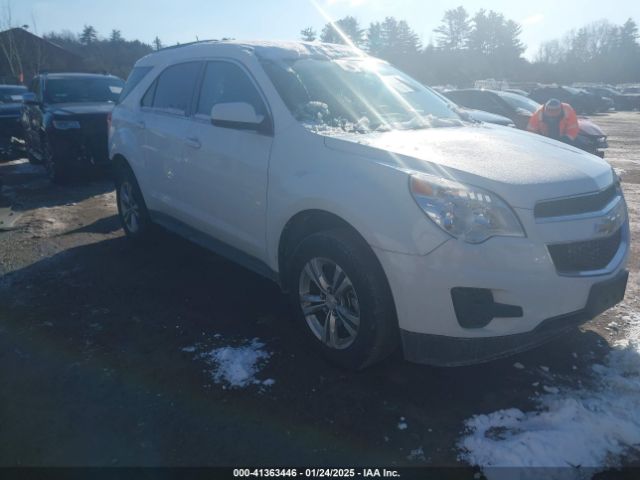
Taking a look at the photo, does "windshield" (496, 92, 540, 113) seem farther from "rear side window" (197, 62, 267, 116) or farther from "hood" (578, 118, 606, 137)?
"rear side window" (197, 62, 267, 116)

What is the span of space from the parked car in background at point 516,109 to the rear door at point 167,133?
8.67 metres

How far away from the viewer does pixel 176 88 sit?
4.73 meters

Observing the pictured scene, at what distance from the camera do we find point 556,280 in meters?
2.66

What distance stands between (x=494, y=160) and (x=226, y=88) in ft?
7.13

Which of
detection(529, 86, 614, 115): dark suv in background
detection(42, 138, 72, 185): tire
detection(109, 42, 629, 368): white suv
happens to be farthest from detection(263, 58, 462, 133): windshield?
detection(529, 86, 614, 115): dark suv in background

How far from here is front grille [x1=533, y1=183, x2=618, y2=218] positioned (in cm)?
271

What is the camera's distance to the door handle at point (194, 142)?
13.6 ft

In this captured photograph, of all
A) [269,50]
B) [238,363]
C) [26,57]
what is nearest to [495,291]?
[238,363]

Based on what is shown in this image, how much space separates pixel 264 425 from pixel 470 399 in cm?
116

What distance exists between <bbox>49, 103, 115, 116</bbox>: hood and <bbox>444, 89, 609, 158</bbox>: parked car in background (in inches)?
337

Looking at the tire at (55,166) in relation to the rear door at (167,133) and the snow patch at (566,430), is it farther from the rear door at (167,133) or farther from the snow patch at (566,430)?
the snow patch at (566,430)

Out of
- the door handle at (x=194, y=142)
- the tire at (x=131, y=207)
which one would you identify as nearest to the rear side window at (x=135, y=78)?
the tire at (x=131, y=207)

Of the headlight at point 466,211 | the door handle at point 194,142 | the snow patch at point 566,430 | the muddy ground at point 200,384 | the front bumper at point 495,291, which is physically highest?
the door handle at point 194,142

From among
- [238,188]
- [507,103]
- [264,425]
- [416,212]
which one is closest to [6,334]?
[238,188]
